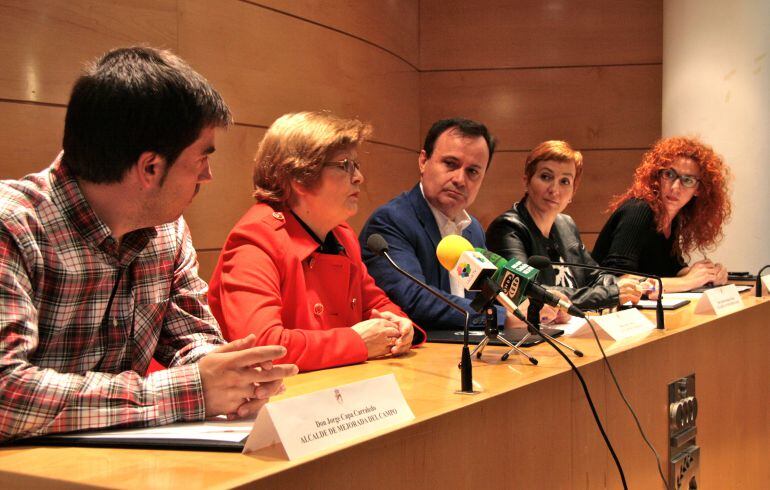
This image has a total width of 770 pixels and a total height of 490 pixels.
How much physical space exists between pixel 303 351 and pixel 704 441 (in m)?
1.36

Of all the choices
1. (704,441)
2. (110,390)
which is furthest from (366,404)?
(704,441)

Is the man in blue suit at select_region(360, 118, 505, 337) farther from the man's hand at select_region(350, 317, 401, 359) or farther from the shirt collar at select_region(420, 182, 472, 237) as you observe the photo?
the man's hand at select_region(350, 317, 401, 359)

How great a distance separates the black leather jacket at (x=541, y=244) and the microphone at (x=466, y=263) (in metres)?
1.12

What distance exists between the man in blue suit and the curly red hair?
3.62ft

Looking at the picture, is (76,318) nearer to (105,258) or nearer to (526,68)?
(105,258)

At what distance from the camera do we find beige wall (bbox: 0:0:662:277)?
2.96m

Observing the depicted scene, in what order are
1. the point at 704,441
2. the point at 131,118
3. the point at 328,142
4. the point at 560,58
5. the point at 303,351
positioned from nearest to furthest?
1. the point at 131,118
2. the point at 303,351
3. the point at 328,142
4. the point at 704,441
5. the point at 560,58

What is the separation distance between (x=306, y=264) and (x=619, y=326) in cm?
83

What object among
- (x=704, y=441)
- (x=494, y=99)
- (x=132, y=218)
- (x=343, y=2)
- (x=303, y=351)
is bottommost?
(x=704, y=441)

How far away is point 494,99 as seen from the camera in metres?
5.73

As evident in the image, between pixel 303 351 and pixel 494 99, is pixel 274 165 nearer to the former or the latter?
pixel 303 351

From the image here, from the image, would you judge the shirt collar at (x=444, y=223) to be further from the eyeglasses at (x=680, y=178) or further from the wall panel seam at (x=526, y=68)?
the wall panel seam at (x=526, y=68)

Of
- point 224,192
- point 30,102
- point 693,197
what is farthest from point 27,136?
point 693,197

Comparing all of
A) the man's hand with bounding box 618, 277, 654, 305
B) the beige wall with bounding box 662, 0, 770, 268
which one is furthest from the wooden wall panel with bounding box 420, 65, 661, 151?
the man's hand with bounding box 618, 277, 654, 305
